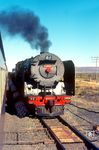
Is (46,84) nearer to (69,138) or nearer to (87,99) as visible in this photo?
(69,138)

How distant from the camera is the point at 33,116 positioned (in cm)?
1712

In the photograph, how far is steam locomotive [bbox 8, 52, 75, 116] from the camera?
15914 mm

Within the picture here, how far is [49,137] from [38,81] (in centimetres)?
505

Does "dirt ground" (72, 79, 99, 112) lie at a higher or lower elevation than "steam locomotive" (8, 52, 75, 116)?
lower

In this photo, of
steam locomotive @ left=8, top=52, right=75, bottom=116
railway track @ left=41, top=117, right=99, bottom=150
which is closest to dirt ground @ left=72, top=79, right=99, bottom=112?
steam locomotive @ left=8, top=52, right=75, bottom=116

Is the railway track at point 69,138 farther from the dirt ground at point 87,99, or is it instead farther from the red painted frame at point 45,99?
the dirt ground at point 87,99

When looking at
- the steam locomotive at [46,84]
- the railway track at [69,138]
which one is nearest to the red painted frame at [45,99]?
the steam locomotive at [46,84]

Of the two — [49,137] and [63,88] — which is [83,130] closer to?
[49,137]

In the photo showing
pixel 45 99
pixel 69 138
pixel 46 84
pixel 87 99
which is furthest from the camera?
pixel 87 99

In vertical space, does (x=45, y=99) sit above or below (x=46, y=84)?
below

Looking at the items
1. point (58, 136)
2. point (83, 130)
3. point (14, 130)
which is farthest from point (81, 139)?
point (14, 130)

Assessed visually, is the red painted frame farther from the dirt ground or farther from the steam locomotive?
the dirt ground

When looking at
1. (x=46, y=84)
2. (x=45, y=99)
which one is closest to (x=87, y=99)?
(x=46, y=84)

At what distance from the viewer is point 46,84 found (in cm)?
1633
